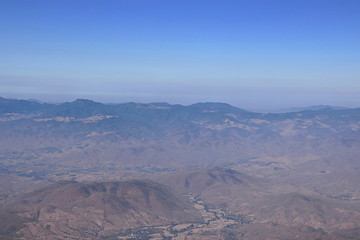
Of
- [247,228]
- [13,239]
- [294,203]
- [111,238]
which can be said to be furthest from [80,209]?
[294,203]

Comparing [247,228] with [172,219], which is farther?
[172,219]

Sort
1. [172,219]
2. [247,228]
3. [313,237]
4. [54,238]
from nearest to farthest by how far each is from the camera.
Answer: [313,237]
[54,238]
[247,228]
[172,219]

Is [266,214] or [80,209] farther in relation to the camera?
[266,214]

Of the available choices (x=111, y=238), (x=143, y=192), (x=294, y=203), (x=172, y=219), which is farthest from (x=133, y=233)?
(x=294, y=203)

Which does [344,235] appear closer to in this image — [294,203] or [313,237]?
[313,237]

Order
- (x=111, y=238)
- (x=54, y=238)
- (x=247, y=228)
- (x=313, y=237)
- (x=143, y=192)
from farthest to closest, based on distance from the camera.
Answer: (x=143, y=192) → (x=247, y=228) → (x=111, y=238) → (x=54, y=238) → (x=313, y=237)

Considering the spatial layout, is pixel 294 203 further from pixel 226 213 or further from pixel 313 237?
pixel 313 237

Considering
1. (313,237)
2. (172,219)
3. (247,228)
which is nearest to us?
(313,237)

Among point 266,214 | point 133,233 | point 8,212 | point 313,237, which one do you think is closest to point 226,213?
point 266,214

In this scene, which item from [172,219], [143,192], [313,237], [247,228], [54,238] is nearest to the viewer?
[313,237]
